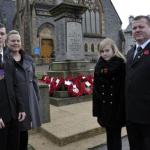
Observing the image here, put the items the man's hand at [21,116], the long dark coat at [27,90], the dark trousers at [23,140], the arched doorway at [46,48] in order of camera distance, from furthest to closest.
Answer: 1. the arched doorway at [46,48]
2. the dark trousers at [23,140]
3. the long dark coat at [27,90]
4. the man's hand at [21,116]

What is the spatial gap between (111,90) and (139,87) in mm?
555

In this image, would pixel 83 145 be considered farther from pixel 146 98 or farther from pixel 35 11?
pixel 35 11

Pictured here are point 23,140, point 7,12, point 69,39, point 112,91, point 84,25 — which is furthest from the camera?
point 84,25

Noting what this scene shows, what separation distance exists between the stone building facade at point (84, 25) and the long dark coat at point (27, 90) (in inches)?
808

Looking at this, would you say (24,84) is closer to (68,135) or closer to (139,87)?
(139,87)

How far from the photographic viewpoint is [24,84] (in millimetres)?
3648

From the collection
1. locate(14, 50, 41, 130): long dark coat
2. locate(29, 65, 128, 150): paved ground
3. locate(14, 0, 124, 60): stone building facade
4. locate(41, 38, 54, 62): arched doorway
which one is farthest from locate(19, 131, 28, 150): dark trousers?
locate(41, 38, 54, 62): arched doorway

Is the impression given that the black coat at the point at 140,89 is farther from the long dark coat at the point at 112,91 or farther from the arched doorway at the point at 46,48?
the arched doorway at the point at 46,48

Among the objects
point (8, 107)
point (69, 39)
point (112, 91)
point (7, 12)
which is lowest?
point (8, 107)

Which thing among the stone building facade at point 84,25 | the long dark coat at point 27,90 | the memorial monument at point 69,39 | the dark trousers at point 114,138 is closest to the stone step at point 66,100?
the memorial monument at point 69,39

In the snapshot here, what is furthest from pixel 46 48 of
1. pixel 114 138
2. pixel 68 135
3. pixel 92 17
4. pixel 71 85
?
pixel 114 138

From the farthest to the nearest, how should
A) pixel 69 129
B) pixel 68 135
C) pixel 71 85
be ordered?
pixel 71 85
pixel 69 129
pixel 68 135

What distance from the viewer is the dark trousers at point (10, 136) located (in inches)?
124

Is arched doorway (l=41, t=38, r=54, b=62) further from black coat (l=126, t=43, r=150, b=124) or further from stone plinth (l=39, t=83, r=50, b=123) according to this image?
black coat (l=126, t=43, r=150, b=124)
